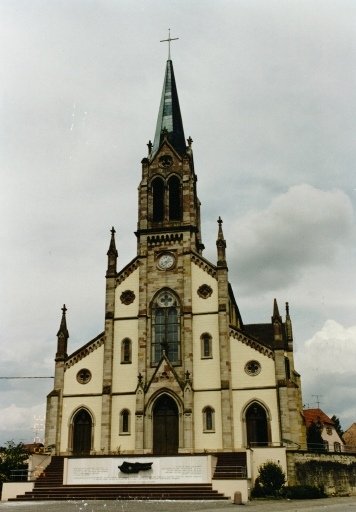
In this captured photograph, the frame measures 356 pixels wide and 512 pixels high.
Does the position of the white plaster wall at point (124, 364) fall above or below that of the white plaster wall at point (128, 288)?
below

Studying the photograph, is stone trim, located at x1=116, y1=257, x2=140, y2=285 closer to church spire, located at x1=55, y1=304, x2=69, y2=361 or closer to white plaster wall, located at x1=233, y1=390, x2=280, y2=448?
church spire, located at x1=55, y1=304, x2=69, y2=361

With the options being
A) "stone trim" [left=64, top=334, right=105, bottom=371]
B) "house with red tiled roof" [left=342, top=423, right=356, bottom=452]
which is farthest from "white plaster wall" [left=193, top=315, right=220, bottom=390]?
"house with red tiled roof" [left=342, top=423, right=356, bottom=452]

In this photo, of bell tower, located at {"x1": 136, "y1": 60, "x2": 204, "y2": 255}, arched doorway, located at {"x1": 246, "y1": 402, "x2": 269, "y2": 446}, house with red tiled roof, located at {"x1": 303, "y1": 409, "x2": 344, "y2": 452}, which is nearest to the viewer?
arched doorway, located at {"x1": 246, "y1": 402, "x2": 269, "y2": 446}

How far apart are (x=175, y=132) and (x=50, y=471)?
95.5ft

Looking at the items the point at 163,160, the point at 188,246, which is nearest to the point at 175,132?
the point at 163,160

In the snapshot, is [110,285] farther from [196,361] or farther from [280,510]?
[280,510]

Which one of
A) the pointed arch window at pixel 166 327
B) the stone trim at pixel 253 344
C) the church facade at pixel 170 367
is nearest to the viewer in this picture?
the church facade at pixel 170 367

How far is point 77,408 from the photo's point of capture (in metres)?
41.3

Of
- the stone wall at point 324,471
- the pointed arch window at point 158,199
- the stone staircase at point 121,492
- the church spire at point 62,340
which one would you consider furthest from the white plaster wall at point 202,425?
the pointed arch window at point 158,199

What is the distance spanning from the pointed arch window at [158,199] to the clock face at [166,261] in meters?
3.23

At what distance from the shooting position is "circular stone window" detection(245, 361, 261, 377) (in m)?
39.6

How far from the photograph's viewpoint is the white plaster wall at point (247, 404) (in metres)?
38.1

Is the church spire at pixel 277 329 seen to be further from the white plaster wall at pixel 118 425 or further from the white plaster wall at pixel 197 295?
the white plaster wall at pixel 118 425

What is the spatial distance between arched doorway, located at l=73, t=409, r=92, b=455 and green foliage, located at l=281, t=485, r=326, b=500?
14.7 m
